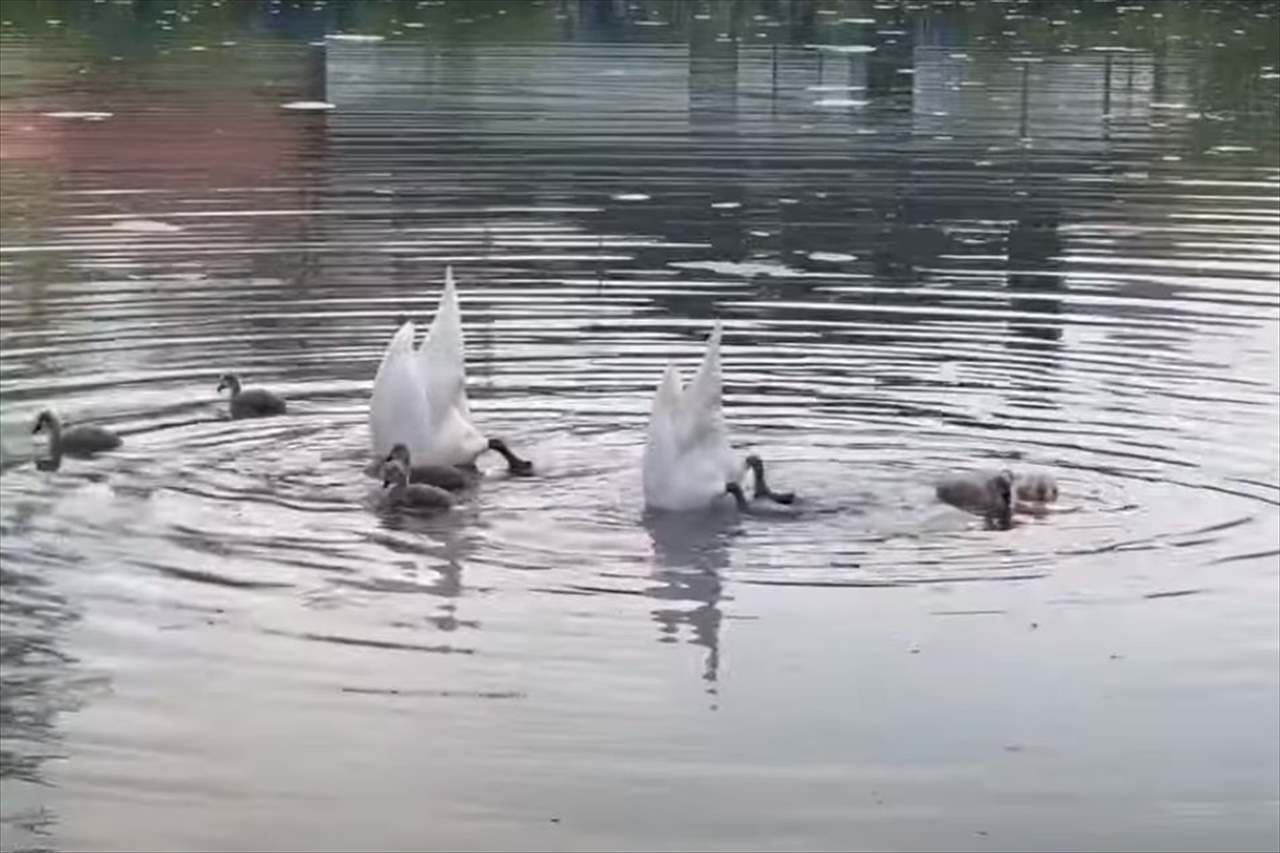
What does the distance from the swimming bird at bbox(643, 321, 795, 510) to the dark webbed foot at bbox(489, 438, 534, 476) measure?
0.99 m

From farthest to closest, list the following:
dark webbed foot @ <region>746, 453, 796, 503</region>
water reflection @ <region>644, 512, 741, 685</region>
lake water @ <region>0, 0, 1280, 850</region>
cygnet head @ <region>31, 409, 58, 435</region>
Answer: cygnet head @ <region>31, 409, 58, 435</region> → dark webbed foot @ <region>746, 453, 796, 503</region> → water reflection @ <region>644, 512, 741, 685</region> → lake water @ <region>0, 0, 1280, 850</region>

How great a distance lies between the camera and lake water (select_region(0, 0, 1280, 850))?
9.25m

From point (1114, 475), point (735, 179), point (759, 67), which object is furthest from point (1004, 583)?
point (759, 67)

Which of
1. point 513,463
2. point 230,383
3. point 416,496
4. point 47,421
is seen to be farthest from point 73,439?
point 513,463

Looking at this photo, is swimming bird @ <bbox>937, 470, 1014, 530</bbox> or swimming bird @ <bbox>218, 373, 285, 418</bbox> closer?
swimming bird @ <bbox>937, 470, 1014, 530</bbox>

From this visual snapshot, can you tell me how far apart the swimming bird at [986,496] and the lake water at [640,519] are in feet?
0.42

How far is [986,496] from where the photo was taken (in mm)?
12758

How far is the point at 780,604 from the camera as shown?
11383mm

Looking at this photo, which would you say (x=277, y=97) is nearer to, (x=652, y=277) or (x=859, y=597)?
(x=652, y=277)

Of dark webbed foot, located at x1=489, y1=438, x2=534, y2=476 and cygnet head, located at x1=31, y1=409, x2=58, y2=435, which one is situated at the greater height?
cygnet head, located at x1=31, y1=409, x2=58, y2=435

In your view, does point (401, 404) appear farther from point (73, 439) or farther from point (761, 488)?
point (761, 488)

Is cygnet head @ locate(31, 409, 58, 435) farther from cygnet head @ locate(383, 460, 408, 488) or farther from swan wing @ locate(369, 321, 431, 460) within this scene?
cygnet head @ locate(383, 460, 408, 488)

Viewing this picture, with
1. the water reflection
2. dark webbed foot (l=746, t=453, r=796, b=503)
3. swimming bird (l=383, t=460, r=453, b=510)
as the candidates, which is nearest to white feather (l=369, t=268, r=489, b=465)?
swimming bird (l=383, t=460, r=453, b=510)

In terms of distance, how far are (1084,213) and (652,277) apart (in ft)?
19.5
